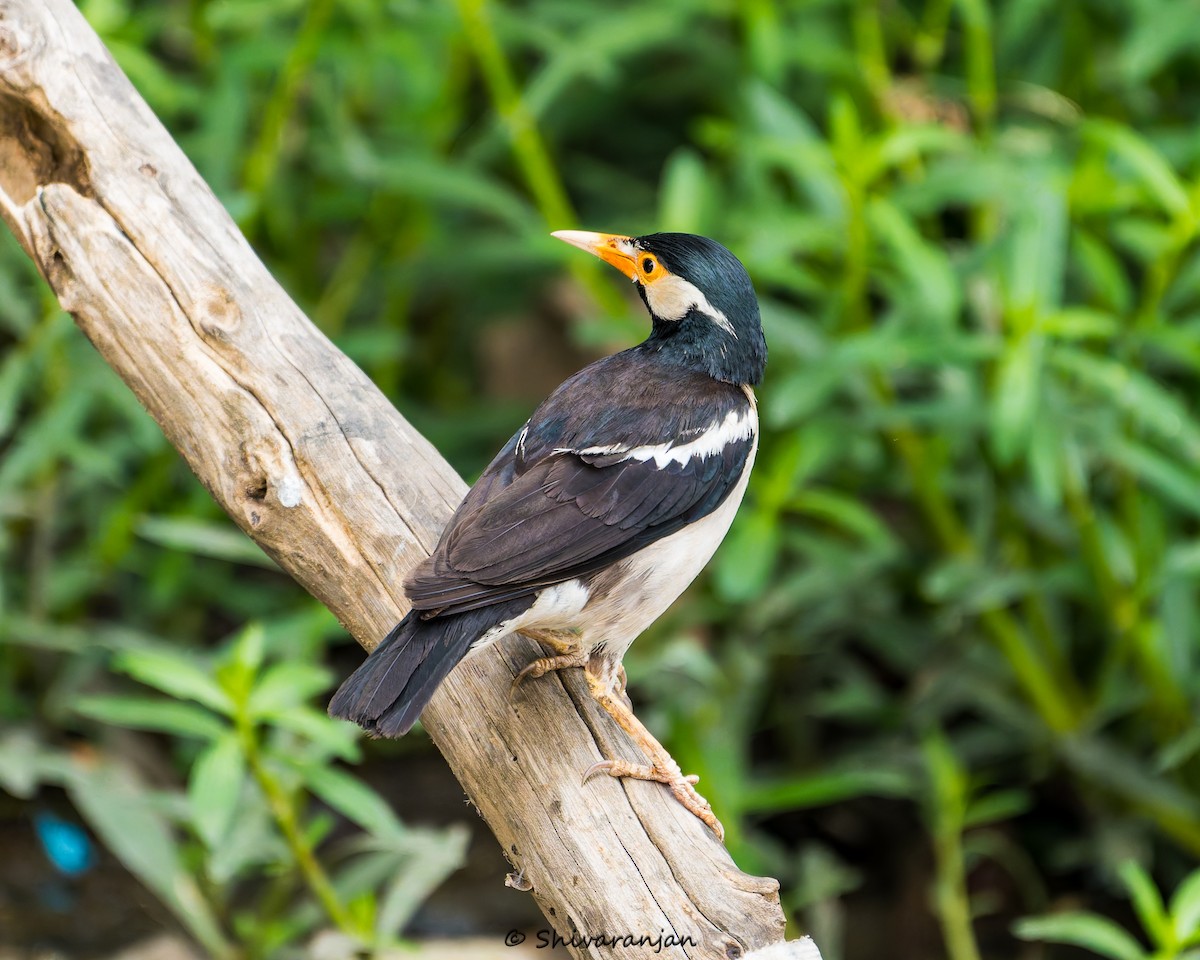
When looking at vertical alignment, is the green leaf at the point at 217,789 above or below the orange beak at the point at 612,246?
below

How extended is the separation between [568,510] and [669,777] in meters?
0.62

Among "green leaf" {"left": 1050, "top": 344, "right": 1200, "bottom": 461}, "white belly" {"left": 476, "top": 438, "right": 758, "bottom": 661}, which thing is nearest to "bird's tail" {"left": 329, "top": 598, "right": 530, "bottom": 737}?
"white belly" {"left": 476, "top": 438, "right": 758, "bottom": 661}

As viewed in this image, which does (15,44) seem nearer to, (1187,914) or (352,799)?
(352,799)

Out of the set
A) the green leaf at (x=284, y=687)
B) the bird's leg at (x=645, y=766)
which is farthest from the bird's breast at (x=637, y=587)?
Answer: the green leaf at (x=284, y=687)

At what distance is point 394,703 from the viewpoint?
2.66 metres

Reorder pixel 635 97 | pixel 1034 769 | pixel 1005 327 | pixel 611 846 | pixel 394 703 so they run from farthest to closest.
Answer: pixel 635 97
pixel 1034 769
pixel 1005 327
pixel 611 846
pixel 394 703

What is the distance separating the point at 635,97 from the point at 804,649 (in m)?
2.97

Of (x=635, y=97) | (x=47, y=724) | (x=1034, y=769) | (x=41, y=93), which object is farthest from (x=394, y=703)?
(x=635, y=97)

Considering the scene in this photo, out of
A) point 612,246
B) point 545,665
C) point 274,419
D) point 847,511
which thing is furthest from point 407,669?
point 847,511

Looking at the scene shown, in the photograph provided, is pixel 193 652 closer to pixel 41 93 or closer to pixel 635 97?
pixel 41 93

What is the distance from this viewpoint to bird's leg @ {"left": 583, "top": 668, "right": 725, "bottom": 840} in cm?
301

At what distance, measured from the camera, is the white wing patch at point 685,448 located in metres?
3.23

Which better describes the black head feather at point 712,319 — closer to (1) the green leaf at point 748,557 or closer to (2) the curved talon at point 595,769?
(2) the curved talon at point 595,769

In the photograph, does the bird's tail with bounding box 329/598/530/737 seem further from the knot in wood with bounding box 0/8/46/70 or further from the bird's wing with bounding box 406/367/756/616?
the knot in wood with bounding box 0/8/46/70
